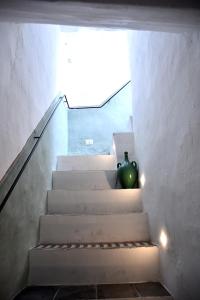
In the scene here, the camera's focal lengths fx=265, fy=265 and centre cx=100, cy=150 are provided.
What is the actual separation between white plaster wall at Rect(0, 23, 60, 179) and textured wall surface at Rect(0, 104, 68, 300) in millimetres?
244

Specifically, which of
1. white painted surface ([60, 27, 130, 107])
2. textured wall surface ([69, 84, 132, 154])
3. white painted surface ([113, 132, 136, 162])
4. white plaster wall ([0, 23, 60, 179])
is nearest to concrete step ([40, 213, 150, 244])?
white plaster wall ([0, 23, 60, 179])

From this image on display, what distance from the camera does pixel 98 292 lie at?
159cm

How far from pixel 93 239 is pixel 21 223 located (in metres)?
0.65

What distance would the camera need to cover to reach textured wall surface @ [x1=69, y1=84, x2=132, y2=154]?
516cm

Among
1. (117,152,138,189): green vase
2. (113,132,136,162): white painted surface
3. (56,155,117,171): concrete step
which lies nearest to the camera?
(117,152,138,189): green vase

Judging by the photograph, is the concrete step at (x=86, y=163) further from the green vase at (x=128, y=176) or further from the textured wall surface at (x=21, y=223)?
the textured wall surface at (x=21, y=223)

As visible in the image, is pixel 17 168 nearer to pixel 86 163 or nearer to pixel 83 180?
pixel 83 180

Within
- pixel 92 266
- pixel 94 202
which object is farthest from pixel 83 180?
pixel 92 266

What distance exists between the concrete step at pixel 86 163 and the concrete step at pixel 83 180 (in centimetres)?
48

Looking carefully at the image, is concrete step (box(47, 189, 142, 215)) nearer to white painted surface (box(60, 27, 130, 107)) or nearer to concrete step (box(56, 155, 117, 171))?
concrete step (box(56, 155, 117, 171))

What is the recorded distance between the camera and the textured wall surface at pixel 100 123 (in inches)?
203

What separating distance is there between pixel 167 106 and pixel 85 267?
1.21 m

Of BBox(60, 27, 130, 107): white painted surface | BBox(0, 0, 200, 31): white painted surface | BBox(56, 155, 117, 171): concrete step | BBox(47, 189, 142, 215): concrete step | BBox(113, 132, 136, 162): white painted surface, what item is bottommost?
BBox(47, 189, 142, 215): concrete step

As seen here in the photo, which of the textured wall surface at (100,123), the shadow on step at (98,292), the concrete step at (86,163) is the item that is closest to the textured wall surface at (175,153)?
the shadow on step at (98,292)
